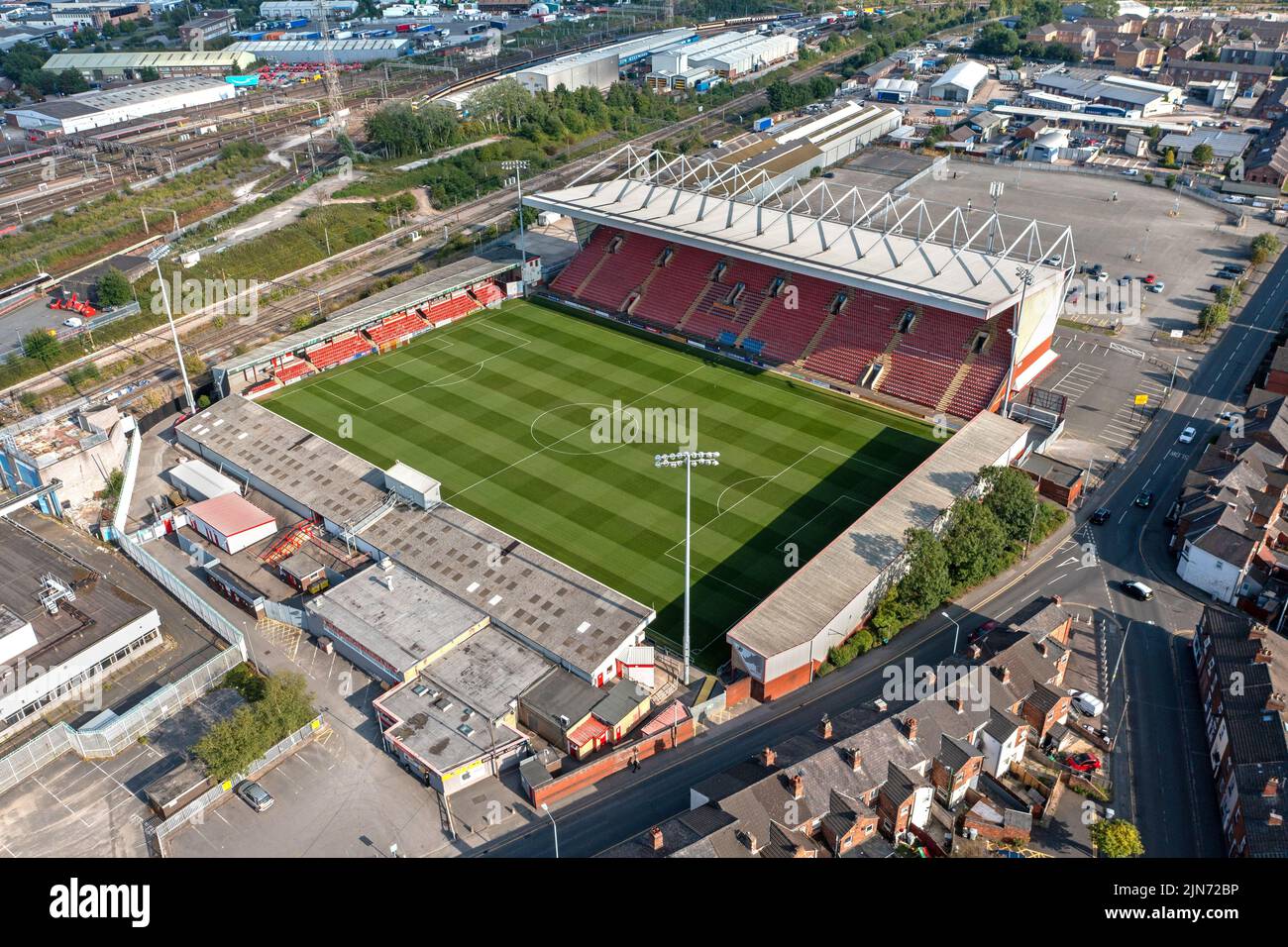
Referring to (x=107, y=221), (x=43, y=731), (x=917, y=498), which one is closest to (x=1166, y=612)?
(x=917, y=498)

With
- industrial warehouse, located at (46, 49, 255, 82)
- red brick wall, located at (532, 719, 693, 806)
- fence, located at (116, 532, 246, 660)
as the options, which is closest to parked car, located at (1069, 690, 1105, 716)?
red brick wall, located at (532, 719, 693, 806)

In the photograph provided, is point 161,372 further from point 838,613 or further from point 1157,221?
point 1157,221

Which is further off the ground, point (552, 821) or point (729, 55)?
point (729, 55)

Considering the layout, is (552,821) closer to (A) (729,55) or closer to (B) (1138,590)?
(B) (1138,590)

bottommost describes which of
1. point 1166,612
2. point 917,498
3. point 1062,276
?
point 1166,612

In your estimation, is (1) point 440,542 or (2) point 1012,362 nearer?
(1) point 440,542

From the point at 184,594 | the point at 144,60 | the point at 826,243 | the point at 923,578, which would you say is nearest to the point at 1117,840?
the point at 923,578

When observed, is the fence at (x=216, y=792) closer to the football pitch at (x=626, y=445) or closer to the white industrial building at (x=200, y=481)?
the football pitch at (x=626, y=445)
